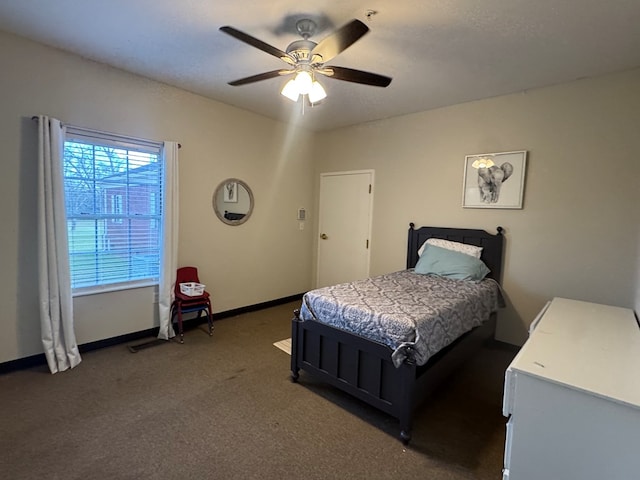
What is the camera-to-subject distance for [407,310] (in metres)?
2.16

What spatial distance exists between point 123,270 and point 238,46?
2308mm

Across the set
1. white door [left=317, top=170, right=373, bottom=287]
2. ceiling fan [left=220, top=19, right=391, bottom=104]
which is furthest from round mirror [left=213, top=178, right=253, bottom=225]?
ceiling fan [left=220, top=19, right=391, bottom=104]

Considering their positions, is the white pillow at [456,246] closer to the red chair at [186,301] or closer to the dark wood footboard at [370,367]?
the dark wood footboard at [370,367]

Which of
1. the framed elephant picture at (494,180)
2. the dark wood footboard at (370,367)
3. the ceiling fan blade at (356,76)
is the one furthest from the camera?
the framed elephant picture at (494,180)

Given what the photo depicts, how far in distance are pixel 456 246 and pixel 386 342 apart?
190 centimetres

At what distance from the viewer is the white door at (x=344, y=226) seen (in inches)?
174

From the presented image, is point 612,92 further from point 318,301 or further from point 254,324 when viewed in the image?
point 254,324

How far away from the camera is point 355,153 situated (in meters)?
4.49

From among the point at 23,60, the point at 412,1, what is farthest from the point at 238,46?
the point at 23,60

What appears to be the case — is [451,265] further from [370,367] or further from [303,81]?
[303,81]

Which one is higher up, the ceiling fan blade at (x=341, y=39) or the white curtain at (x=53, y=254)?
the ceiling fan blade at (x=341, y=39)

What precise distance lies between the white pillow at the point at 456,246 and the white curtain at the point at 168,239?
8.93 feet

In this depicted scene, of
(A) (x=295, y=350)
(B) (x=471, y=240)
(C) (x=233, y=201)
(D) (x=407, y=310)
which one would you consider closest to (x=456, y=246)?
(B) (x=471, y=240)

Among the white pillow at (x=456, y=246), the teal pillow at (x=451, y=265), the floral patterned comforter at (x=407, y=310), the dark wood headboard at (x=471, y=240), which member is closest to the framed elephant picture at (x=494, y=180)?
the dark wood headboard at (x=471, y=240)
